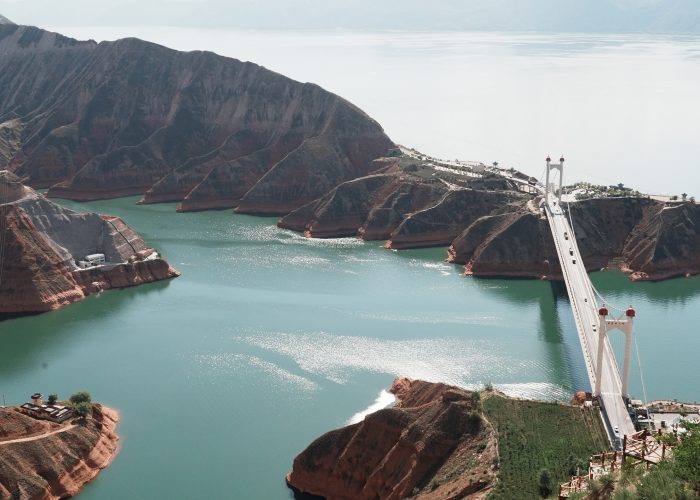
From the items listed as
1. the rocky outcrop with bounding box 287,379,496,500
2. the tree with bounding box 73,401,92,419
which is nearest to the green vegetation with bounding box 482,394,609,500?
the rocky outcrop with bounding box 287,379,496,500

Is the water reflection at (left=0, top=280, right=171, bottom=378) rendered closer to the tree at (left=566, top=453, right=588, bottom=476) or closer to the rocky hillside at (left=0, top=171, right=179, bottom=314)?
the rocky hillside at (left=0, top=171, right=179, bottom=314)

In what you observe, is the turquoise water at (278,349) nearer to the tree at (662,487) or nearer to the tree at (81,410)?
the tree at (81,410)

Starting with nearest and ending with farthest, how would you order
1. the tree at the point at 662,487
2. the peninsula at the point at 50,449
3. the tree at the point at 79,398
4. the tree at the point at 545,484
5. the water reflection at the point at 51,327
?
the tree at the point at 662,487
the tree at the point at 545,484
the peninsula at the point at 50,449
the tree at the point at 79,398
the water reflection at the point at 51,327

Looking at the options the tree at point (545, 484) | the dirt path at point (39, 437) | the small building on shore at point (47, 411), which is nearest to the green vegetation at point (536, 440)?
the tree at point (545, 484)

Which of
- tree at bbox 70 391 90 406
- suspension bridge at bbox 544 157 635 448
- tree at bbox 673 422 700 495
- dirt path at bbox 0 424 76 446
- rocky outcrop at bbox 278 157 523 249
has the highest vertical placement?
rocky outcrop at bbox 278 157 523 249

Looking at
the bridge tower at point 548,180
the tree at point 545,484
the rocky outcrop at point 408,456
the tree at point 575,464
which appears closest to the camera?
the tree at point 545,484
